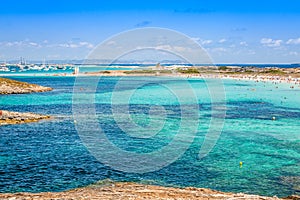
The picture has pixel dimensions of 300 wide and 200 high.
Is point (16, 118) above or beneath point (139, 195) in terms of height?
above

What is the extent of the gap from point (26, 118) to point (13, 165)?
2081 cm

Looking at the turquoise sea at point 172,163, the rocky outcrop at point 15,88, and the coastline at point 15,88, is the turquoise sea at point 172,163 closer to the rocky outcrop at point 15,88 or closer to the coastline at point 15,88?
the coastline at point 15,88

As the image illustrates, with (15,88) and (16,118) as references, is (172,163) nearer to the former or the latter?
(16,118)

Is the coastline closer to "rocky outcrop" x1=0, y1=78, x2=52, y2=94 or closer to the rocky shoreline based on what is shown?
"rocky outcrop" x1=0, y1=78, x2=52, y2=94

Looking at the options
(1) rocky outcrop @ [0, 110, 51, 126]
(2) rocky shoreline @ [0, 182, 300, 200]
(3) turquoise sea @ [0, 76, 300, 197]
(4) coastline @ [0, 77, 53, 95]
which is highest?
(4) coastline @ [0, 77, 53, 95]

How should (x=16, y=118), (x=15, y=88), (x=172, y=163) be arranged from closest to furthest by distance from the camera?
(x=172, y=163), (x=16, y=118), (x=15, y=88)

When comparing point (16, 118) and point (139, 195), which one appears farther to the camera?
point (16, 118)

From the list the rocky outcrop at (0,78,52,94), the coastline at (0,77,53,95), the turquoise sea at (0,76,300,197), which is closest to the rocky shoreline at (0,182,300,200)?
the turquoise sea at (0,76,300,197)

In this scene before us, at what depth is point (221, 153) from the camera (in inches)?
1204

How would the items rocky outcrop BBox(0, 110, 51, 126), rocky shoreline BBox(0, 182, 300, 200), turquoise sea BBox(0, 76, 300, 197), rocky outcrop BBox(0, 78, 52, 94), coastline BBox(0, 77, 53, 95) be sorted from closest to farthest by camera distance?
rocky shoreline BBox(0, 182, 300, 200) → turquoise sea BBox(0, 76, 300, 197) → rocky outcrop BBox(0, 110, 51, 126) → coastline BBox(0, 77, 53, 95) → rocky outcrop BBox(0, 78, 52, 94)

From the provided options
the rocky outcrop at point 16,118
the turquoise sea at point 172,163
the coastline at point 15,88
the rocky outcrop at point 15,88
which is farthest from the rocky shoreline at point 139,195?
the rocky outcrop at point 15,88

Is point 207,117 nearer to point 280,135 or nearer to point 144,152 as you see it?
point 280,135

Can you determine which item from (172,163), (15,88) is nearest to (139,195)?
(172,163)

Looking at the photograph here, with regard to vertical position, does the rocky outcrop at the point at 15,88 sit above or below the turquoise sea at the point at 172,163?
above
